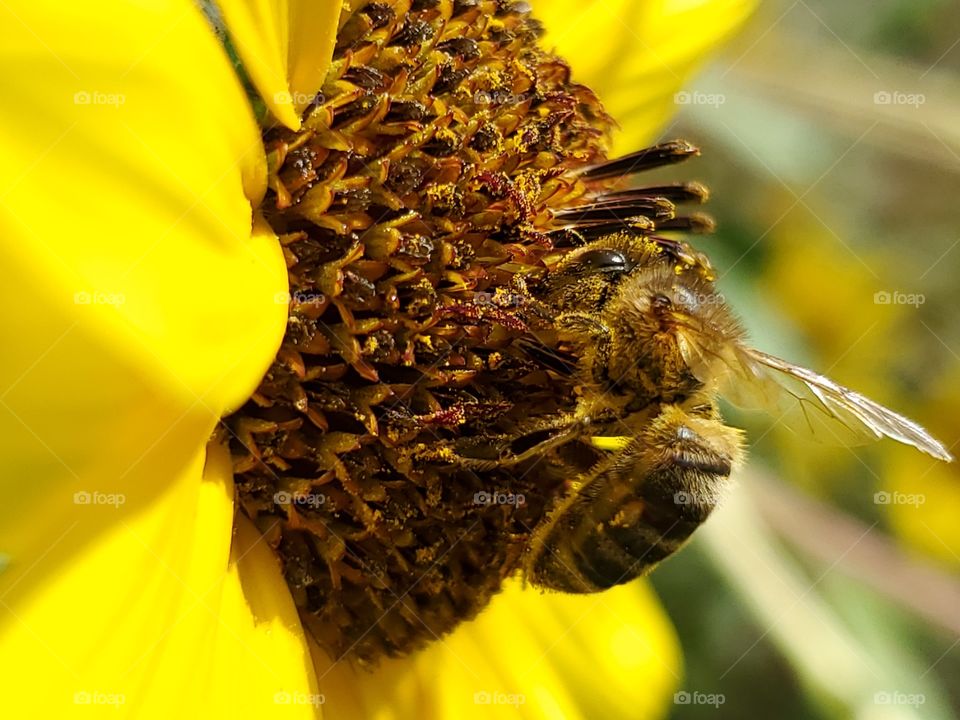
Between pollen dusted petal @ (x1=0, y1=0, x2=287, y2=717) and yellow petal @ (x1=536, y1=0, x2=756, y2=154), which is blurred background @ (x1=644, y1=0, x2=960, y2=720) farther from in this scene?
pollen dusted petal @ (x1=0, y1=0, x2=287, y2=717)

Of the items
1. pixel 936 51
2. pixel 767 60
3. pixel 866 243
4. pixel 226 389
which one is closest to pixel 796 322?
pixel 866 243

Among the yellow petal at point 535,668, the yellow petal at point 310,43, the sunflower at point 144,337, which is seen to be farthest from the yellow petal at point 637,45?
the yellow petal at point 535,668

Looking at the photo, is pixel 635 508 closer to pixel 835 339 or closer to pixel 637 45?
pixel 637 45

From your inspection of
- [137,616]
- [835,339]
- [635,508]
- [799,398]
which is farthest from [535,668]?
[835,339]

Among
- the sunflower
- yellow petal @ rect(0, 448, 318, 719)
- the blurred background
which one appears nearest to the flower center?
→ the sunflower

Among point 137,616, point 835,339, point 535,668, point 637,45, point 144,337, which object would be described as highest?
point 144,337
